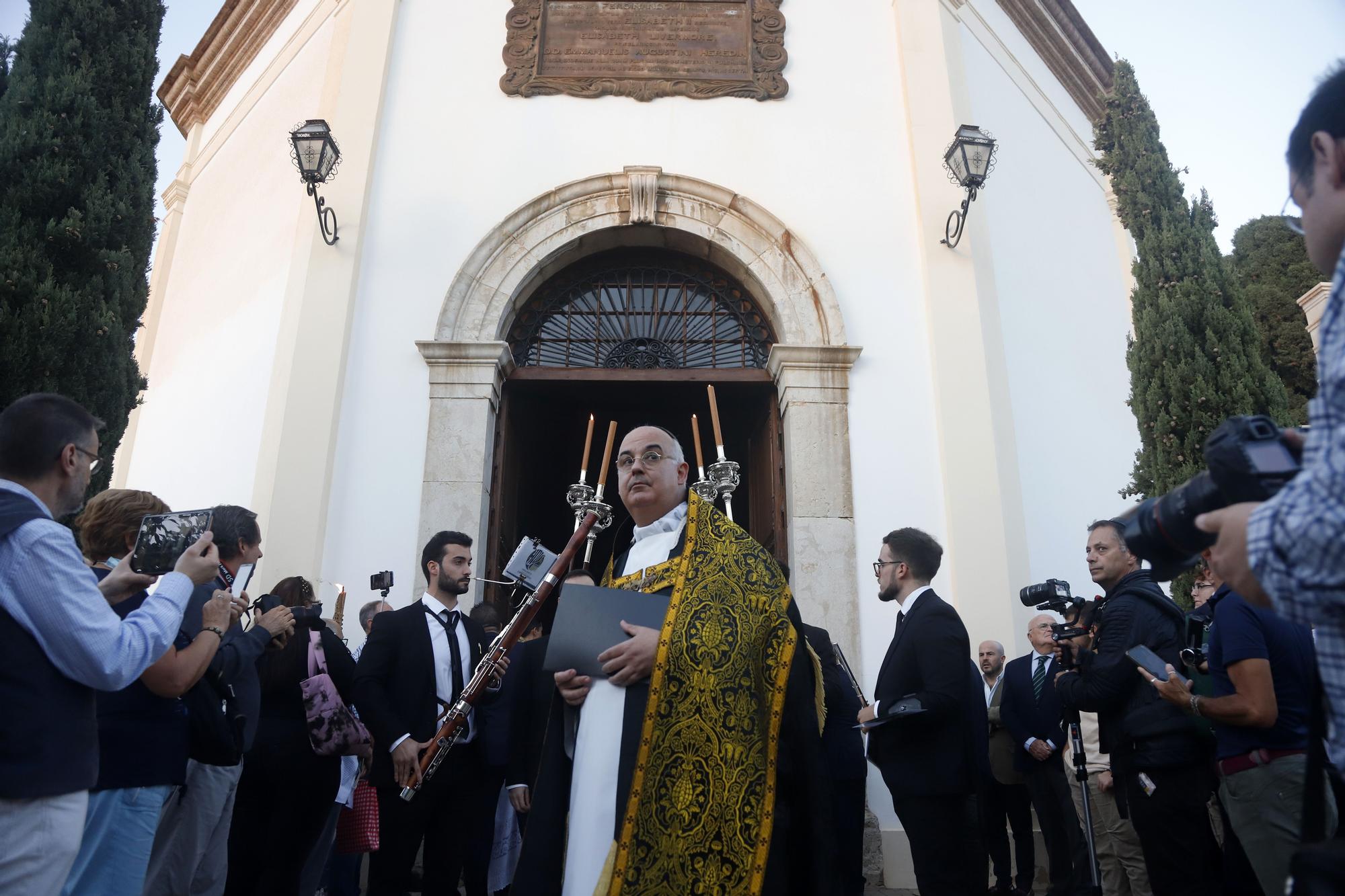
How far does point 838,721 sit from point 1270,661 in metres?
2.09

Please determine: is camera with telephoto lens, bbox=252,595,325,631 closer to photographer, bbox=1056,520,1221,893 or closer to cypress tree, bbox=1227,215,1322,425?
photographer, bbox=1056,520,1221,893

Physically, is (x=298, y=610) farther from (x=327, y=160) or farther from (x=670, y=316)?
(x=670, y=316)

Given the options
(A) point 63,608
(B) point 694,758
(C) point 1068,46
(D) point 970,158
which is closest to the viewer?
(A) point 63,608

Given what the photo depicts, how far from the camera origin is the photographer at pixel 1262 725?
9.32 ft

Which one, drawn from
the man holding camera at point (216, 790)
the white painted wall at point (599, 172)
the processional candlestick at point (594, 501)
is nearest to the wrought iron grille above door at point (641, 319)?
the white painted wall at point (599, 172)

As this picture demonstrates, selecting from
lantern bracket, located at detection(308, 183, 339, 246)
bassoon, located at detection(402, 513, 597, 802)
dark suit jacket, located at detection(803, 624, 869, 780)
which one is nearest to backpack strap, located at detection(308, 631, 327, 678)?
bassoon, located at detection(402, 513, 597, 802)

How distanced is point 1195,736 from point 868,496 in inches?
143

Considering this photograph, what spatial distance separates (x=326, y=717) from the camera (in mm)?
4152

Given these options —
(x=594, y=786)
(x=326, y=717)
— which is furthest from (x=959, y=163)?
(x=594, y=786)

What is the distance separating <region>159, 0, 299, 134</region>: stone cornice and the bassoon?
885 cm

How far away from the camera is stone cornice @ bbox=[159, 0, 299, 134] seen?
10.4 m

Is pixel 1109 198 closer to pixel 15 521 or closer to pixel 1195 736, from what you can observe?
pixel 1195 736

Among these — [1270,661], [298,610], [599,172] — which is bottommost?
[1270,661]

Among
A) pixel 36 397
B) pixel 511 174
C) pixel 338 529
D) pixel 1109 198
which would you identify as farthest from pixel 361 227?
pixel 1109 198
